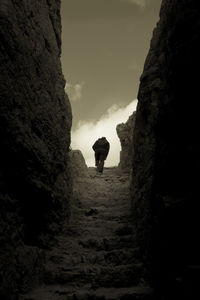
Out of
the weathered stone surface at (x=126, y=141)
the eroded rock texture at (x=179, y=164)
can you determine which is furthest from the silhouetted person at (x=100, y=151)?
the eroded rock texture at (x=179, y=164)

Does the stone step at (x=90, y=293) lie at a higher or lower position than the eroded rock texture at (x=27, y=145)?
lower

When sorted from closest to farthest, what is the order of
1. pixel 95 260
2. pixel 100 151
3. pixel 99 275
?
pixel 99 275 < pixel 95 260 < pixel 100 151

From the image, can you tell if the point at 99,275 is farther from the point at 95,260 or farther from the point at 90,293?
the point at 90,293

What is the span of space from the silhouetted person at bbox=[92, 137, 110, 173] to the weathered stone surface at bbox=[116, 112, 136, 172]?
40.1 inches

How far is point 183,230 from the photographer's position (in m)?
3.38

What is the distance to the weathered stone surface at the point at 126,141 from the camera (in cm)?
1441

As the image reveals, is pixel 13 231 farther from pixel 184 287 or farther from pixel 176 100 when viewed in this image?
pixel 176 100

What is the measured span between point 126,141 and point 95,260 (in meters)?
10.7

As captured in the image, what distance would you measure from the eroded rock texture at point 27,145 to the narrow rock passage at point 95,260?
0.41 meters

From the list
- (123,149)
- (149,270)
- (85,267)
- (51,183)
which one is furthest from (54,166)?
(123,149)

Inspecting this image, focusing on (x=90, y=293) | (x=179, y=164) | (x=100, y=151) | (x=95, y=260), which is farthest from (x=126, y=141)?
(x=179, y=164)

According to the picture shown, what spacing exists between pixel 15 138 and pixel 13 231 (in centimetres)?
167

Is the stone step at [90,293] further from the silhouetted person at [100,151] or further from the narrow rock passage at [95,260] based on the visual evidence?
the silhouetted person at [100,151]

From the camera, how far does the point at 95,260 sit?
20.1ft
